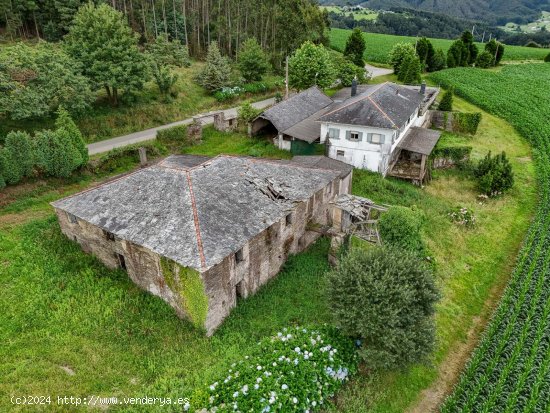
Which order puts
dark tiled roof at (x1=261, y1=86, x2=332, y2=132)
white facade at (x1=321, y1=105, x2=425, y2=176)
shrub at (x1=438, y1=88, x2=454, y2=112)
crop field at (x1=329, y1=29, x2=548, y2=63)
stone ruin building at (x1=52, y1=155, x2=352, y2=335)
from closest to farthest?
stone ruin building at (x1=52, y1=155, x2=352, y2=335), white facade at (x1=321, y1=105, x2=425, y2=176), dark tiled roof at (x1=261, y1=86, x2=332, y2=132), shrub at (x1=438, y1=88, x2=454, y2=112), crop field at (x1=329, y1=29, x2=548, y2=63)

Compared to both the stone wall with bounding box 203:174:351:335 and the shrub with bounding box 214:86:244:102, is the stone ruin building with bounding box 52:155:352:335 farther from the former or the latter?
the shrub with bounding box 214:86:244:102

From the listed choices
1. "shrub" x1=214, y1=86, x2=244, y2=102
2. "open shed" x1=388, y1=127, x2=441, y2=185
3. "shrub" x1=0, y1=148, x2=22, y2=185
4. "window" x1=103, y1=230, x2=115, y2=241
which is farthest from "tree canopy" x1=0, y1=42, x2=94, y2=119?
"open shed" x1=388, y1=127, x2=441, y2=185

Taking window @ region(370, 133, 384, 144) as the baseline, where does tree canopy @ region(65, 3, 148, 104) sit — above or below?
above

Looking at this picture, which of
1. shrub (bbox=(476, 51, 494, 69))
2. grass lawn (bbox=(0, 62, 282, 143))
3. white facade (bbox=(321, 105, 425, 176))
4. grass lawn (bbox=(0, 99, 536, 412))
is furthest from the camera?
shrub (bbox=(476, 51, 494, 69))

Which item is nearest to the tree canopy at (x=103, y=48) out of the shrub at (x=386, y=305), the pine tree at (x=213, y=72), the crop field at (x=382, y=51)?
the pine tree at (x=213, y=72)

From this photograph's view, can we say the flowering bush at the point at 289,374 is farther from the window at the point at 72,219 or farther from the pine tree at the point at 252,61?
the pine tree at the point at 252,61

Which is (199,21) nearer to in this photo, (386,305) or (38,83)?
(38,83)

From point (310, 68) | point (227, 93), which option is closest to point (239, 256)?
point (227, 93)
